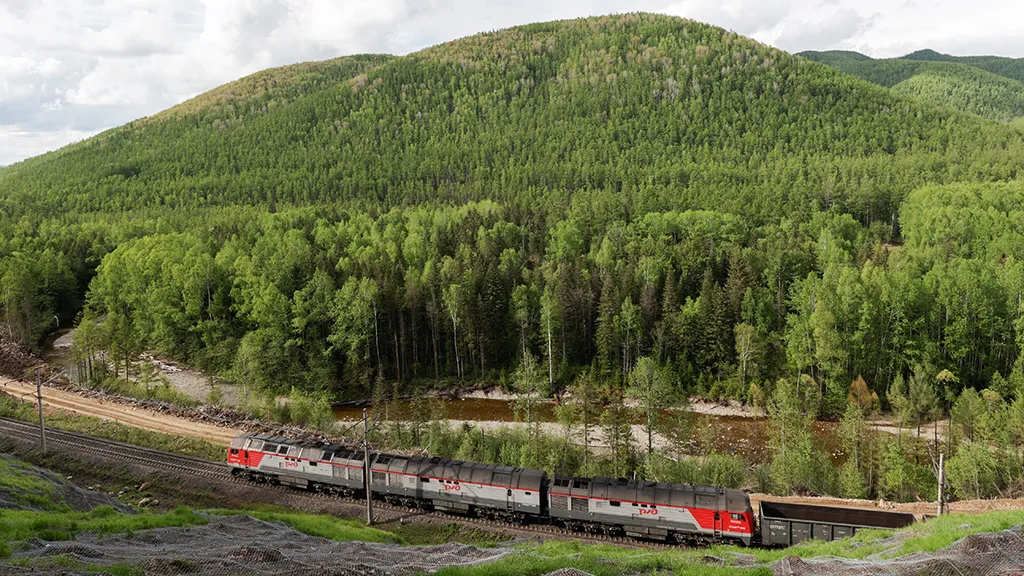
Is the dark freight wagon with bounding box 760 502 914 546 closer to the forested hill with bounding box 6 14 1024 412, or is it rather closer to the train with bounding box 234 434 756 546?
the train with bounding box 234 434 756 546

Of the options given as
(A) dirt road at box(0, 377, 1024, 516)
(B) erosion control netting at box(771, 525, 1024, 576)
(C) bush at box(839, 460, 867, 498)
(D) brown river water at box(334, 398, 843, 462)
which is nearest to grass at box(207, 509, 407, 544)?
(A) dirt road at box(0, 377, 1024, 516)

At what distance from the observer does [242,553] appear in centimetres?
2028

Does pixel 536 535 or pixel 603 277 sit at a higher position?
pixel 603 277

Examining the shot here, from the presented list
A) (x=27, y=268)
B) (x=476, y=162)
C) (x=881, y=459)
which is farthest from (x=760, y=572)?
(x=476, y=162)

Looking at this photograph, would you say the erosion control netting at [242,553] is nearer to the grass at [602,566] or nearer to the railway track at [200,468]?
the grass at [602,566]

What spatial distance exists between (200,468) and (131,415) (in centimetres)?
1418

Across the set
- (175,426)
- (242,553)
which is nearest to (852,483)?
(242,553)

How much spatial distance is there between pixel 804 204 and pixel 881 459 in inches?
2944

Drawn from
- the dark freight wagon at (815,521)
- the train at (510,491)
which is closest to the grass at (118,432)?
the train at (510,491)

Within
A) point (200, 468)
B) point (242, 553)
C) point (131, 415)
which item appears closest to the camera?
point (242, 553)

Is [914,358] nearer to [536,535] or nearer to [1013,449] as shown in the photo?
[1013,449]

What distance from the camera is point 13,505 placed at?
2670cm

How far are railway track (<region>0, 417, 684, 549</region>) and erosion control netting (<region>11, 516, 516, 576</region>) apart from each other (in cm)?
942

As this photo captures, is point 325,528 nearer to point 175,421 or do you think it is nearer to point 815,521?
point 815,521
